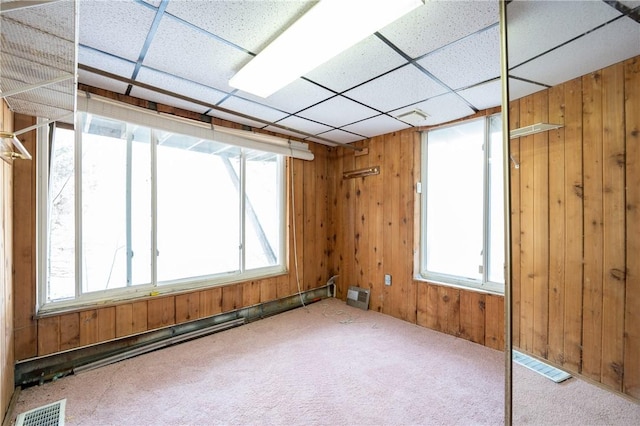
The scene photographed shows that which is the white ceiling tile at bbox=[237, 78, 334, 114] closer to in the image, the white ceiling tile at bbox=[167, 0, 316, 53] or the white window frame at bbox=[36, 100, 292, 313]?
the white ceiling tile at bbox=[167, 0, 316, 53]

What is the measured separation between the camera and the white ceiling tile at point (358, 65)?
5.53ft

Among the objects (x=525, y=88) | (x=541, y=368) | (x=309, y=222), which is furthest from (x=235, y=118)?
(x=541, y=368)

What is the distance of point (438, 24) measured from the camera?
4.81 ft

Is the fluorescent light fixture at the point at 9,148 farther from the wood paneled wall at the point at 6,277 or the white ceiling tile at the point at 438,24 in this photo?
the white ceiling tile at the point at 438,24

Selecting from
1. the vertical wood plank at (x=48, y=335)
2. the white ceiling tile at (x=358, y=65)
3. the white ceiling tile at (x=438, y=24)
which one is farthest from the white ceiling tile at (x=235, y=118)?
the vertical wood plank at (x=48, y=335)

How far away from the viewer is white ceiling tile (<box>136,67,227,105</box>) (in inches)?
80.4

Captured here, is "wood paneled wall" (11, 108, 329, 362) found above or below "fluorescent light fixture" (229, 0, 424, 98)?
below

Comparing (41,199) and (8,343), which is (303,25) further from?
(8,343)

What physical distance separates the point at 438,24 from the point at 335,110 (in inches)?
52.3

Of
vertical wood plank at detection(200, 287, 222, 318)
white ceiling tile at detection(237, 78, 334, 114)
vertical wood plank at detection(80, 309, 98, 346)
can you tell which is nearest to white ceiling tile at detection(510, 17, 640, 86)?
white ceiling tile at detection(237, 78, 334, 114)

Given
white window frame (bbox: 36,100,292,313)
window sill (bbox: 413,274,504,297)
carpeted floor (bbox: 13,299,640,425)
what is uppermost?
white window frame (bbox: 36,100,292,313)

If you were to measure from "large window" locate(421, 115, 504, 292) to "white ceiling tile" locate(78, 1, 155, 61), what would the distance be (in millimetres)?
2789

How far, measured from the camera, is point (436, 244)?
309 cm

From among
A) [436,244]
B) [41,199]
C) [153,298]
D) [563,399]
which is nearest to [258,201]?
[153,298]
